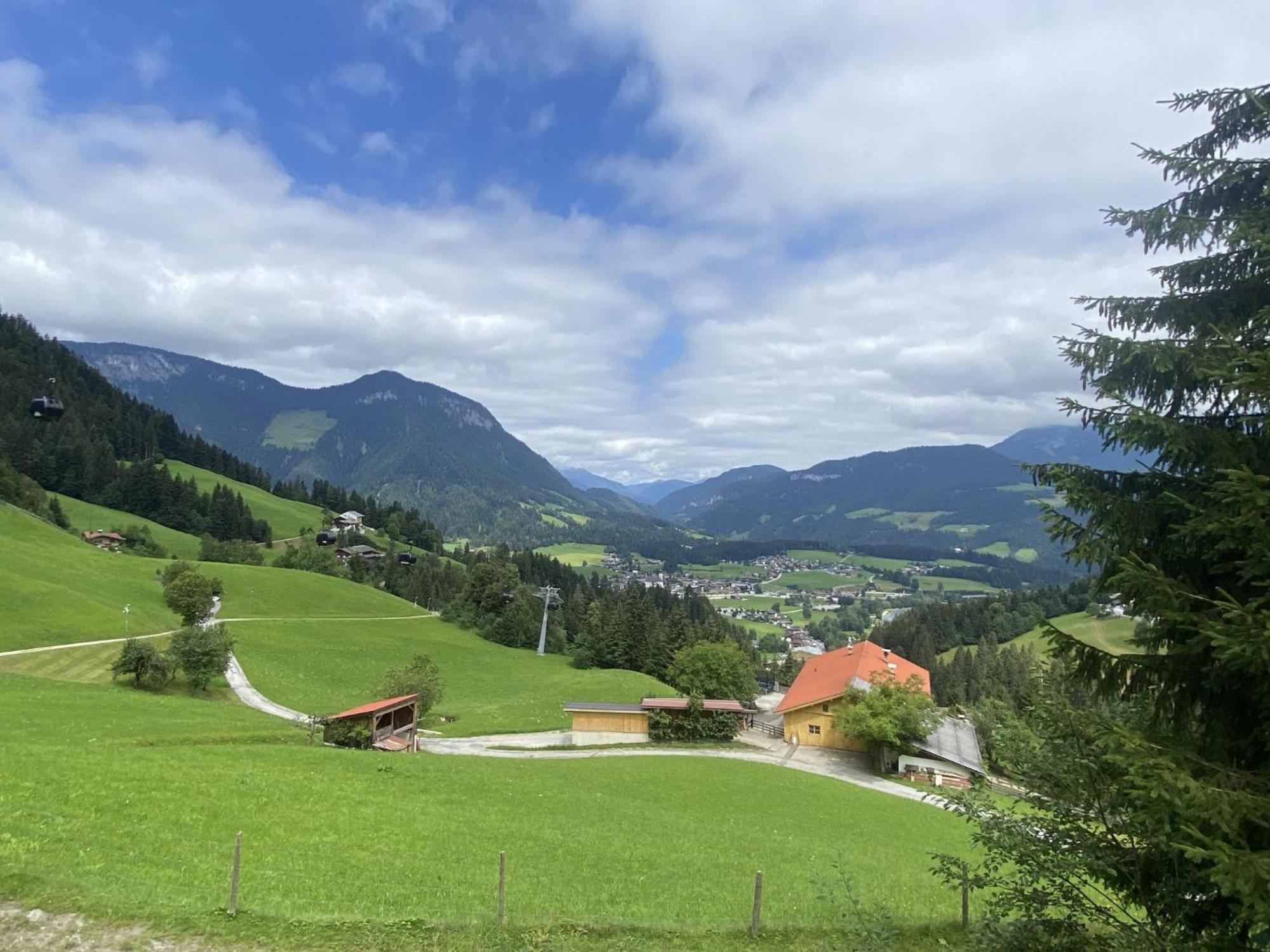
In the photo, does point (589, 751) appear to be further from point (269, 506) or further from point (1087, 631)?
point (269, 506)

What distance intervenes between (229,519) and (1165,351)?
154294 mm

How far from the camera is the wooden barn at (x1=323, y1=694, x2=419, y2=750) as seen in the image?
36.4 meters

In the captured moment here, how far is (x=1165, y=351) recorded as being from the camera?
8.18 m

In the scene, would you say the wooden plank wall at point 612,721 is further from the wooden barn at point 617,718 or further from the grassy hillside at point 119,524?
the grassy hillside at point 119,524

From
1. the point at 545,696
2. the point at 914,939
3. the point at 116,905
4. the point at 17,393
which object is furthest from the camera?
the point at 17,393

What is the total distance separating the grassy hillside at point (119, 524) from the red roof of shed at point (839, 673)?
3986 inches

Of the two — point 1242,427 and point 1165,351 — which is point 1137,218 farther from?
point 1242,427

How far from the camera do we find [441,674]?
67.6m

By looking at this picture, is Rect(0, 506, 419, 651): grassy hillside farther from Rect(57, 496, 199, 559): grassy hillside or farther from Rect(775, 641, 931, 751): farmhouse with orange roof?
Rect(775, 641, 931, 751): farmhouse with orange roof

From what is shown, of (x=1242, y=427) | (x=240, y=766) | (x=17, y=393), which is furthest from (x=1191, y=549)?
(x=17, y=393)

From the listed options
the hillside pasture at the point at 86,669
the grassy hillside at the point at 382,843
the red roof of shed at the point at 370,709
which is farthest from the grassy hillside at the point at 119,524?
the grassy hillside at the point at 382,843

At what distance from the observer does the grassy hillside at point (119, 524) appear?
363 ft

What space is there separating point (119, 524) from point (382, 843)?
130m

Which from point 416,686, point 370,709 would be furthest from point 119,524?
point 370,709
